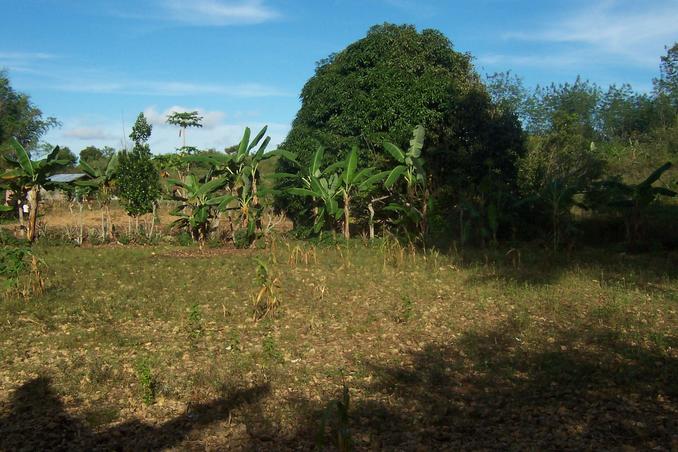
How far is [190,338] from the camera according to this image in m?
5.83

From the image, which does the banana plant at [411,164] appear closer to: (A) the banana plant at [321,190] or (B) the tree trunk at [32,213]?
(A) the banana plant at [321,190]

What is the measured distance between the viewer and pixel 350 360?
17.4ft

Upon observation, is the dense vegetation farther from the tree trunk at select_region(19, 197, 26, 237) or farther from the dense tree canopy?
the dense tree canopy

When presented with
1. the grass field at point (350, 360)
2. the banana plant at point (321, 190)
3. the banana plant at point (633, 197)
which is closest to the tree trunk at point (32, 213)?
the grass field at point (350, 360)

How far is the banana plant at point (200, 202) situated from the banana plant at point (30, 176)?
2.55 m

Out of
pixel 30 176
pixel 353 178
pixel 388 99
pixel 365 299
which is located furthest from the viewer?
pixel 388 99

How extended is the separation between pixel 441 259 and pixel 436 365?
4539 mm

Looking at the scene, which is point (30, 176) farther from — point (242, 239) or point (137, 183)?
point (242, 239)

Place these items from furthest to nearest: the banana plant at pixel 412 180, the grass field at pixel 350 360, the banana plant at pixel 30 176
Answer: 1. the banana plant at pixel 30 176
2. the banana plant at pixel 412 180
3. the grass field at pixel 350 360

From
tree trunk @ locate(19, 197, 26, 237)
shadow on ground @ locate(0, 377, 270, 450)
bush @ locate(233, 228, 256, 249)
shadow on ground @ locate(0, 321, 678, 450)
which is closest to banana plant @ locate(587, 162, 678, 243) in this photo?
shadow on ground @ locate(0, 321, 678, 450)

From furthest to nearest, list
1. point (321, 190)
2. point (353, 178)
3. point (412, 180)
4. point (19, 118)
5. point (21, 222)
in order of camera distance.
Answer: point (19, 118) → point (21, 222) → point (412, 180) → point (321, 190) → point (353, 178)

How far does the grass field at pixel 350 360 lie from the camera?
3951mm

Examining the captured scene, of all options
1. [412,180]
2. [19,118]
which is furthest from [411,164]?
[19,118]

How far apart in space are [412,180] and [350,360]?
6.72 metres
